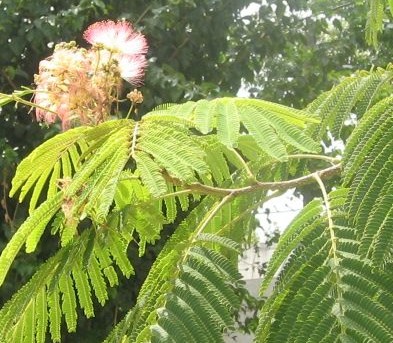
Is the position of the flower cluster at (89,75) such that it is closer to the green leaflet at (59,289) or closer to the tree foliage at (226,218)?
the tree foliage at (226,218)

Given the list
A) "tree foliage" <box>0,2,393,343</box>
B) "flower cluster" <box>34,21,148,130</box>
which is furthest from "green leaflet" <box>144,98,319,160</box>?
"flower cluster" <box>34,21,148,130</box>

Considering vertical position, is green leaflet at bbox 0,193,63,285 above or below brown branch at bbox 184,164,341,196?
below

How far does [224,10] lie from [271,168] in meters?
2.23

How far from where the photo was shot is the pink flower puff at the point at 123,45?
3.57 feet

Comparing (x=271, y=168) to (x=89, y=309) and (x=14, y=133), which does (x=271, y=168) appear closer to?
(x=89, y=309)

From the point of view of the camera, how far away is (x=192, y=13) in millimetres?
3254

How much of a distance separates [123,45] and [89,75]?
0.09 meters

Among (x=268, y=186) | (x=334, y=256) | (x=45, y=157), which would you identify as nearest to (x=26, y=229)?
(x=45, y=157)

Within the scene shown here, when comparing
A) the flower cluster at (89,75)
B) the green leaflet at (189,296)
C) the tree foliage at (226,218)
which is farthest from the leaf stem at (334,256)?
the flower cluster at (89,75)

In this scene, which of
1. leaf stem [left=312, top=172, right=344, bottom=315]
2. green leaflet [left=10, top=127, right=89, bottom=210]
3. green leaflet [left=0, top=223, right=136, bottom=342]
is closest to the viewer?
leaf stem [left=312, top=172, right=344, bottom=315]

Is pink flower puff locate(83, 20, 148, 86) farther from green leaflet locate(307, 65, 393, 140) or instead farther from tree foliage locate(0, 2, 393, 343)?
green leaflet locate(307, 65, 393, 140)

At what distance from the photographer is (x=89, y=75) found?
3.43 feet

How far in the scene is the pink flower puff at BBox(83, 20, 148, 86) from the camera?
3.57 feet

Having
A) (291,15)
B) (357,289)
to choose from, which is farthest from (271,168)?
(291,15)
